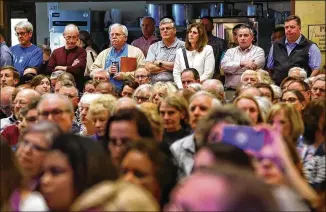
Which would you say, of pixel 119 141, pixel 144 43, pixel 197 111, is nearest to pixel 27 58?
pixel 144 43

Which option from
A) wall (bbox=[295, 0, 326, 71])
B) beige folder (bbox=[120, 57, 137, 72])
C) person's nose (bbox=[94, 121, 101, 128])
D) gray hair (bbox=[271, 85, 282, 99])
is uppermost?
wall (bbox=[295, 0, 326, 71])

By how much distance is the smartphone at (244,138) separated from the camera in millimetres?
4426

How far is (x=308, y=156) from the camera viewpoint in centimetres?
658

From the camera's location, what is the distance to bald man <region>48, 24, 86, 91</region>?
12688mm

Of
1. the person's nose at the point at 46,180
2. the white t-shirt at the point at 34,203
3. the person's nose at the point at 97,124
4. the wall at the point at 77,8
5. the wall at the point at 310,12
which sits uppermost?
the wall at the point at 77,8

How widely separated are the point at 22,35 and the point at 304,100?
16.0ft

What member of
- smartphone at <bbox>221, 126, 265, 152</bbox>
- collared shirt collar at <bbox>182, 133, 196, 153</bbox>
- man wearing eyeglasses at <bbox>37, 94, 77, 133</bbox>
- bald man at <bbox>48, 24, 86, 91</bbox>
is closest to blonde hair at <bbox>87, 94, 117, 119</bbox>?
man wearing eyeglasses at <bbox>37, 94, 77, 133</bbox>

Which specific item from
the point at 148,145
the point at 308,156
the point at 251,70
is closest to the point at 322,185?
the point at 308,156

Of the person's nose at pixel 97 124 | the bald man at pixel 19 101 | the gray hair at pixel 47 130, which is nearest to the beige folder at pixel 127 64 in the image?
the bald man at pixel 19 101

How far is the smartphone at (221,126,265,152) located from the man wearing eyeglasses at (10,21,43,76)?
851 centimetres

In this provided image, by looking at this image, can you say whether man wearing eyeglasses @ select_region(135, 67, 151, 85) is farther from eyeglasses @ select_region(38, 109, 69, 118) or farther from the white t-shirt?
the white t-shirt

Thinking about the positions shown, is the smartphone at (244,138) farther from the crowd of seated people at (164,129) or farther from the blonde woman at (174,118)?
the blonde woman at (174,118)

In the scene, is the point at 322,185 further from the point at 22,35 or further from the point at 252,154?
the point at 22,35

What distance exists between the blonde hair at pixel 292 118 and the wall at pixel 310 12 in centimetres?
631
